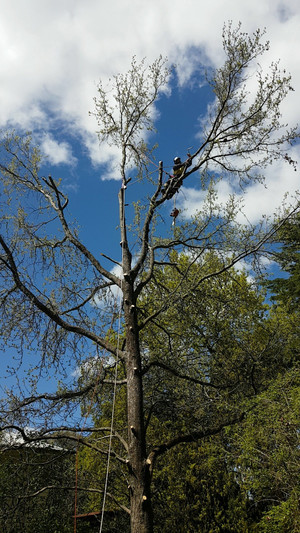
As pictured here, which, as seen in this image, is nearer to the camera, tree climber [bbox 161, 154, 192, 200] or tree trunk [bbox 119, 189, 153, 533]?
tree trunk [bbox 119, 189, 153, 533]

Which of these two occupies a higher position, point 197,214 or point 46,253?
point 197,214

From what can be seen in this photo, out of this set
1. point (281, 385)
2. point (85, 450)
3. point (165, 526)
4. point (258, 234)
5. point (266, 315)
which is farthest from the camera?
point (266, 315)

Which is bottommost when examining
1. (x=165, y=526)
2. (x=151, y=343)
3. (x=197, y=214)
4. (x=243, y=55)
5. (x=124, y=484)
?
(x=165, y=526)

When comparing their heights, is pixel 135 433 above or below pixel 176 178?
below

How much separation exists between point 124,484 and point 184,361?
135 inches

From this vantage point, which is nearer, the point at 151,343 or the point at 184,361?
the point at 184,361

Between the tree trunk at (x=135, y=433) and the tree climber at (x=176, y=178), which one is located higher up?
the tree climber at (x=176, y=178)

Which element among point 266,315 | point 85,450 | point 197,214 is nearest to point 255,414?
point 197,214

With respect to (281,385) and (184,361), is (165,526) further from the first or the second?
(281,385)

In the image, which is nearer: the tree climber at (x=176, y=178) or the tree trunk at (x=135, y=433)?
the tree trunk at (x=135, y=433)

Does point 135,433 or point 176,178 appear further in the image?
point 176,178

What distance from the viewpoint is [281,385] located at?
24.0ft

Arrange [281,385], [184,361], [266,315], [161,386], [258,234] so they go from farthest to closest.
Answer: [266,315]
[161,386]
[184,361]
[258,234]
[281,385]

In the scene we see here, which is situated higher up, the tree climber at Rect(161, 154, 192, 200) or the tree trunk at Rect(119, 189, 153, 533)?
the tree climber at Rect(161, 154, 192, 200)
